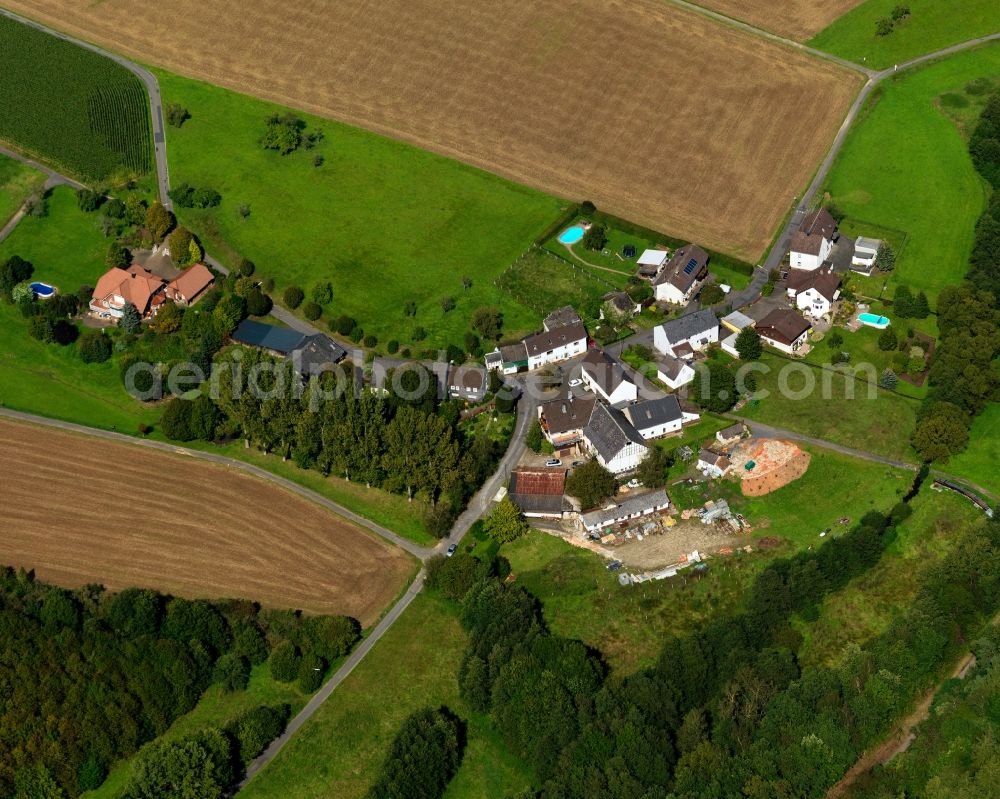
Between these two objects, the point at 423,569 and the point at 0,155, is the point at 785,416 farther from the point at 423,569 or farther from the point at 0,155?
the point at 0,155

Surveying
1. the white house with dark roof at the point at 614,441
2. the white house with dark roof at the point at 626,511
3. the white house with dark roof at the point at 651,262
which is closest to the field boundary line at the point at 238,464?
the white house with dark roof at the point at 626,511

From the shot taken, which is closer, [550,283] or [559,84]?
[550,283]

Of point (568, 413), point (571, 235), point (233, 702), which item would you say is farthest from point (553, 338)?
point (233, 702)

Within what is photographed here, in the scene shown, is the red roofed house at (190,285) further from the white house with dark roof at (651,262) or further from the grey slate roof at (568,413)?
the white house with dark roof at (651,262)

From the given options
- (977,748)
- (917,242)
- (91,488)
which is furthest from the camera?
(917,242)

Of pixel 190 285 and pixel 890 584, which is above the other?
pixel 190 285

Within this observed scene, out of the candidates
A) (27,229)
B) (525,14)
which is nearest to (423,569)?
(27,229)

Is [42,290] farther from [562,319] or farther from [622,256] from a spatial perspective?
[622,256]
